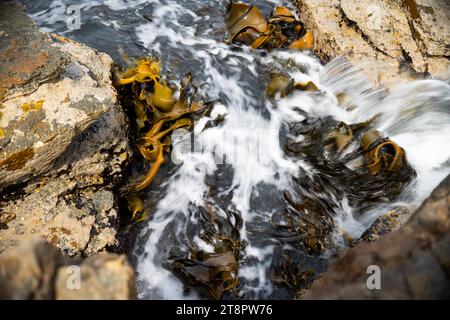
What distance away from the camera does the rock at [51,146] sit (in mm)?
2594

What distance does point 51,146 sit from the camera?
2.62 metres

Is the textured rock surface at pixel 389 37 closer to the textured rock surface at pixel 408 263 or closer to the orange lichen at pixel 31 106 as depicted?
the textured rock surface at pixel 408 263

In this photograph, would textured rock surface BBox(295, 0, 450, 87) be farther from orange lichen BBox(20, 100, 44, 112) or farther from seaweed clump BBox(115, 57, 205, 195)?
orange lichen BBox(20, 100, 44, 112)

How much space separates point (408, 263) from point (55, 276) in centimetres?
138

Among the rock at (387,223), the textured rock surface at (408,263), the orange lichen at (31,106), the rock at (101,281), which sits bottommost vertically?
the rock at (387,223)

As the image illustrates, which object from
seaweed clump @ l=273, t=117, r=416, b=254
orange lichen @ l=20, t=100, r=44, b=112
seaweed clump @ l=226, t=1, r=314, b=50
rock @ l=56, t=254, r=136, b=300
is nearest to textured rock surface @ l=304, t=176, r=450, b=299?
rock @ l=56, t=254, r=136, b=300

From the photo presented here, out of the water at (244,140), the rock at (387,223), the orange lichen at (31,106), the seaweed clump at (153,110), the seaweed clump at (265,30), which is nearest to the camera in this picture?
the orange lichen at (31,106)

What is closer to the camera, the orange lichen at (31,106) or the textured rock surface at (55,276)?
the textured rock surface at (55,276)

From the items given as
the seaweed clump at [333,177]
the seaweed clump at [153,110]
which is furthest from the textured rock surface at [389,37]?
the seaweed clump at [153,110]

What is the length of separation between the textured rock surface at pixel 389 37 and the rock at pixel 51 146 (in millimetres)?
2875

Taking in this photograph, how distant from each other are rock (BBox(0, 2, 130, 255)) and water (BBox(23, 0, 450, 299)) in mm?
513

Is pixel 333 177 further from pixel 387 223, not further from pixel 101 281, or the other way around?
pixel 101 281

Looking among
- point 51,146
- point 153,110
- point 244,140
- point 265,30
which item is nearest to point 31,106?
point 51,146
